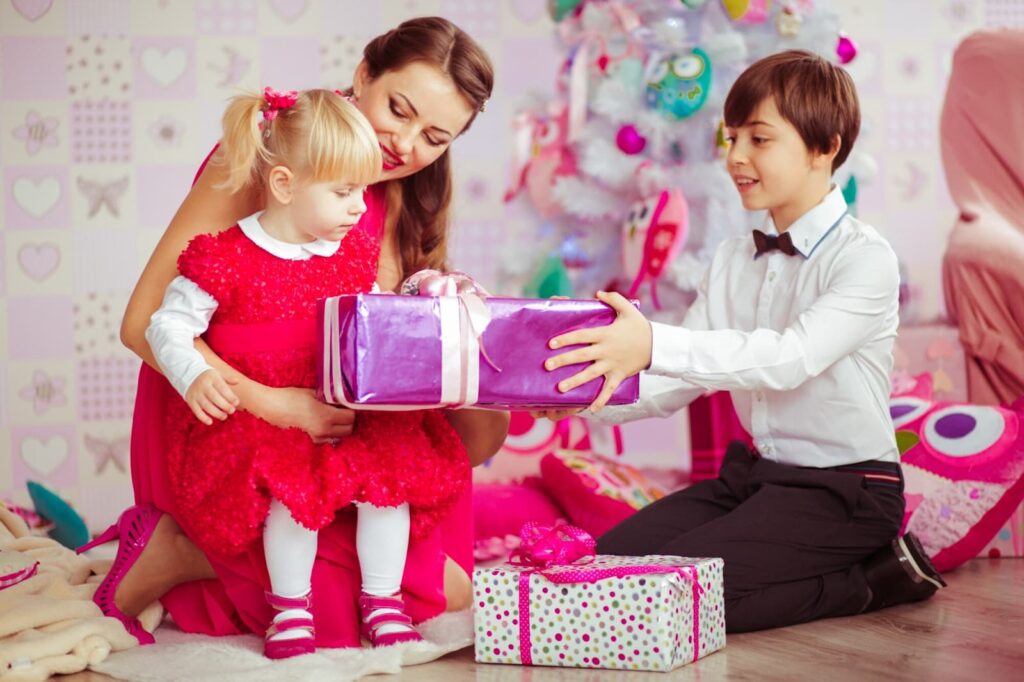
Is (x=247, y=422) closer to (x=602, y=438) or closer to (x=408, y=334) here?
(x=408, y=334)

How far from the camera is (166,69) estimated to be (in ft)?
13.0

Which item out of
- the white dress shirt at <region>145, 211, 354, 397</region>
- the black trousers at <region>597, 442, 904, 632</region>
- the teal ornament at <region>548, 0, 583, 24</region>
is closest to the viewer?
the white dress shirt at <region>145, 211, 354, 397</region>

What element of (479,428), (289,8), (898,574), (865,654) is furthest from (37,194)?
(865,654)

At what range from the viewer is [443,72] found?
2.12 m

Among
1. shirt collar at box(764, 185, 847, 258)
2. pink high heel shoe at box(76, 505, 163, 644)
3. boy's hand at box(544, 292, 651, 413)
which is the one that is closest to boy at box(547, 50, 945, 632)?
shirt collar at box(764, 185, 847, 258)

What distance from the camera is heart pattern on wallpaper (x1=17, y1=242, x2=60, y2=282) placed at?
12.7 ft

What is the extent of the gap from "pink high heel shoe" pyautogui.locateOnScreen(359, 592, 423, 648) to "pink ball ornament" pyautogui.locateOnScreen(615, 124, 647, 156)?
6.39 ft

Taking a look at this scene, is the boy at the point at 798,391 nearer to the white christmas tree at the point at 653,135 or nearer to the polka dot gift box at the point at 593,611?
the polka dot gift box at the point at 593,611

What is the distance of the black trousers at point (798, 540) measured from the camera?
2.07 meters

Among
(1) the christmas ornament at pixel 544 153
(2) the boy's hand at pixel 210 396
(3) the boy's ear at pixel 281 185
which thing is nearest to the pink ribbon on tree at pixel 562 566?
(2) the boy's hand at pixel 210 396

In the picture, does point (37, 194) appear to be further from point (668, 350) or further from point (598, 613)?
point (598, 613)

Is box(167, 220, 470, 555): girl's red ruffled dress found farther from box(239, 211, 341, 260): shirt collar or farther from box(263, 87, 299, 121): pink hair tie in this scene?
box(263, 87, 299, 121): pink hair tie

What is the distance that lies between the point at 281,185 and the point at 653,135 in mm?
1864

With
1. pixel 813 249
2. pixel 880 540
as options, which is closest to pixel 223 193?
pixel 813 249
